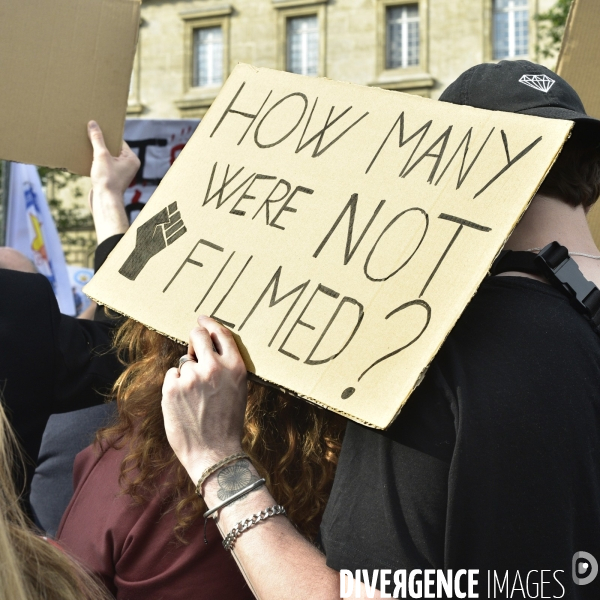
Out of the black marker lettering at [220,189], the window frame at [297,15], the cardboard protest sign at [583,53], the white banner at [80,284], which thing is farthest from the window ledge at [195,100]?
the black marker lettering at [220,189]

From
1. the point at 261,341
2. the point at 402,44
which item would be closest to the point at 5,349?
the point at 261,341

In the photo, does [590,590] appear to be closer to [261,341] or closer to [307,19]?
[261,341]

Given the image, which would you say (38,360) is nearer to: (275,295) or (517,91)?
(275,295)

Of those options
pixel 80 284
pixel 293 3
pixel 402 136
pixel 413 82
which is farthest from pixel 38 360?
pixel 293 3

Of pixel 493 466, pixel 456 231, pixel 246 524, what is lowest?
pixel 246 524

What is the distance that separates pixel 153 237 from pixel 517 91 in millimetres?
712

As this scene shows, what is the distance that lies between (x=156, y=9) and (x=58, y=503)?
69.8 feet

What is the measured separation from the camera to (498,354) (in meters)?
1.21

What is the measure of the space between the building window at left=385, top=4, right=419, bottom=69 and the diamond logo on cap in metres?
19.6

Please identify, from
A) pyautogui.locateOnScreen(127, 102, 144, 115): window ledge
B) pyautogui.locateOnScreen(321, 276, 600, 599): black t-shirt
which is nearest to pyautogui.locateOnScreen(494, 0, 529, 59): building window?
pyautogui.locateOnScreen(127, 102, 144, 115): window ledge

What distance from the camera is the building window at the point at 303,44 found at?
2108cm

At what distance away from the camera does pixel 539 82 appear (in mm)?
1478

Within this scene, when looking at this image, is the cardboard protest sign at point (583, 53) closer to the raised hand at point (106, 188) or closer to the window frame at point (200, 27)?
the raised hand at point (106, 188)

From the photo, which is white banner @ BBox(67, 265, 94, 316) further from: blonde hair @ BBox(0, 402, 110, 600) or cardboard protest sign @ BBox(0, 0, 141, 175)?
blonde hair @ BBox(0, 402, 110, 600)
